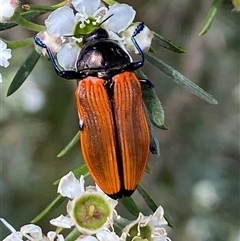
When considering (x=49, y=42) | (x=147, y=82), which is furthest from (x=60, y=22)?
(x=147, y=82)

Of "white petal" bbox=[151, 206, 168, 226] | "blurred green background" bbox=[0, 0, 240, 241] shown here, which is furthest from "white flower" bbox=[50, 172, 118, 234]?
"blurred green background" bbox=[0, 0, 240, 241]

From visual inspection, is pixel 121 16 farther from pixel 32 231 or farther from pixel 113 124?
pixel 32 231

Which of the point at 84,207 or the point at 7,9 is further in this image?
the point at 84,207

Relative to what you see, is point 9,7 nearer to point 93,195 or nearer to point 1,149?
point 93,195

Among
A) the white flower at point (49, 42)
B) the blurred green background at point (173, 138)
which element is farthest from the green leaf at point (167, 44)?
the blurred green background at point (173, 138)

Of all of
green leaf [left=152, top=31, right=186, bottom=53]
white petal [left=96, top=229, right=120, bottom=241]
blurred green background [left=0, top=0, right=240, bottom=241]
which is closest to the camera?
white petal [left=96, top=229, right=120, bottom=241]

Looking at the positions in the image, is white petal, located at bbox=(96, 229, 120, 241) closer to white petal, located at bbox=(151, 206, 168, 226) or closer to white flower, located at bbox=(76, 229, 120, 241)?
white flower, located at bbox=(76, 229, 120, 241)

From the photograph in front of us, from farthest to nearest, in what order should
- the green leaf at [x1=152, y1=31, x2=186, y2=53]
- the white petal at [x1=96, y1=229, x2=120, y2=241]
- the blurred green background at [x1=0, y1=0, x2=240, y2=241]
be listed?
the blurred green background at [x1=0, y1=0, x2=240, y2=241] → the green leaf at [x1=152, y1=31, x2=186, y2=53] → the white petal at [x1=96, y1=229, x2=120, y2=241]
